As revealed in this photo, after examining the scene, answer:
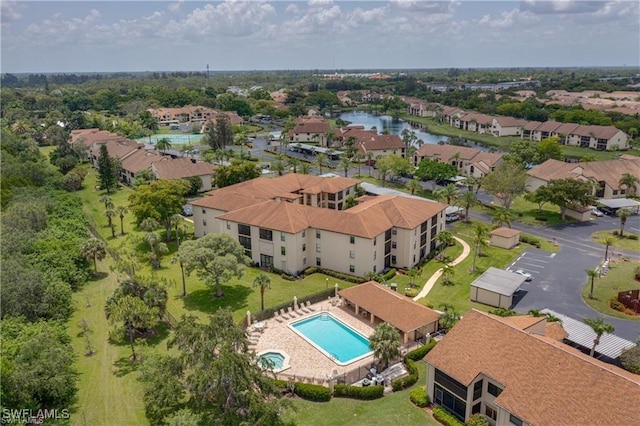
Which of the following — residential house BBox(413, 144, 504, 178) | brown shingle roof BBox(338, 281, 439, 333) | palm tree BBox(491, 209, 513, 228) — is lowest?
brown shingle roof BBox(338, 281, 439, 333)

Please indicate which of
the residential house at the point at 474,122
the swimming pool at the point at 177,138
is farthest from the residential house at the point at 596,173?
the swimming pool at the point at 177,138

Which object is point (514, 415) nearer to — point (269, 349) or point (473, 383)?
point (473, 383)

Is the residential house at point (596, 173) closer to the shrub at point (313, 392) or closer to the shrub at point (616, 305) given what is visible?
the shrub at point (616, 305)

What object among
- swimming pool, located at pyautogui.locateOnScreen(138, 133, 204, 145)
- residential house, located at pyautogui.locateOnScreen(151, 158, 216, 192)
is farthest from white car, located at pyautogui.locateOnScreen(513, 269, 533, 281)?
swimming pool, located at pyautogui.locateOnScreen(138, 133, 204, 145)

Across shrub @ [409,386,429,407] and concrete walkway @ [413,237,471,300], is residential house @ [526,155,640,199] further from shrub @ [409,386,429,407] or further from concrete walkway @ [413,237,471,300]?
shrub @ [409,386,429,407]

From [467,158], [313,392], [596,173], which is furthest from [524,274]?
[467,158]

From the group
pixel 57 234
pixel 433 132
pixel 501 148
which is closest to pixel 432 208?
pixel 57 234
